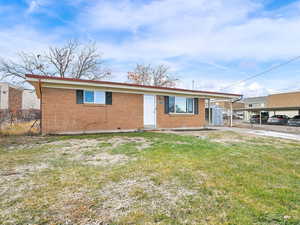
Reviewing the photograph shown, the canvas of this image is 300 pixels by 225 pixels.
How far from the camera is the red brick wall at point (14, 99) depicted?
18491 millimetres

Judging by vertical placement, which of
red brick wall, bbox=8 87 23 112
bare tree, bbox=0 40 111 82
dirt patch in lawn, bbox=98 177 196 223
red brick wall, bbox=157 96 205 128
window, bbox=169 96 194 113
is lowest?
dirt patch in lawn, bbox=98 177 196 223

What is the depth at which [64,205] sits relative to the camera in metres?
2.04

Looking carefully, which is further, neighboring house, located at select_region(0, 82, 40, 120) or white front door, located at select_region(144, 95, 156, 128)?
neighboring house, located at select_region(0, 82, 40, 120)

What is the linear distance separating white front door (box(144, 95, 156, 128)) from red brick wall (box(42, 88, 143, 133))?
32 cm

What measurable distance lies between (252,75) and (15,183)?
2300 cm

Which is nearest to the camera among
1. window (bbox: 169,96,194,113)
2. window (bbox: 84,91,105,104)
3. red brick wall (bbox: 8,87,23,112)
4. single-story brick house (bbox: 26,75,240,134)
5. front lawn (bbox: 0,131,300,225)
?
front lawn (bbox: 0,131,300,225)

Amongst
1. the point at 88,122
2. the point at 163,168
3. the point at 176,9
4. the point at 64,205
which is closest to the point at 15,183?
the point at 64,205

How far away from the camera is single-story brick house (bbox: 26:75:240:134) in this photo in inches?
304

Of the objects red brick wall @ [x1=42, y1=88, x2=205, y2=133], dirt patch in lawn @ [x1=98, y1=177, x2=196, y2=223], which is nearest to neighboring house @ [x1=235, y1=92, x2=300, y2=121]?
red brick wall @ [x1=42, y1=88, x2=205, y2=133]

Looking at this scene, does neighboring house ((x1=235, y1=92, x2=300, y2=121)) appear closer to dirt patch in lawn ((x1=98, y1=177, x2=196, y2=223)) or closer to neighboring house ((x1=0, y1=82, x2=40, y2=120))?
dirt patch in lawn ((x1=98, y1=177, x2=196, y2=223))

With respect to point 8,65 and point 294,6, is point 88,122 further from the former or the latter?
point 8,65

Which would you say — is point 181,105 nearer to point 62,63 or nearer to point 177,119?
point 177,119

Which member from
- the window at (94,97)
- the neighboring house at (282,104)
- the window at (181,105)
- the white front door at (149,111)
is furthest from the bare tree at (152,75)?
the window at (94,97)

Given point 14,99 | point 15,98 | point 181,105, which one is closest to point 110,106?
point 181,105
